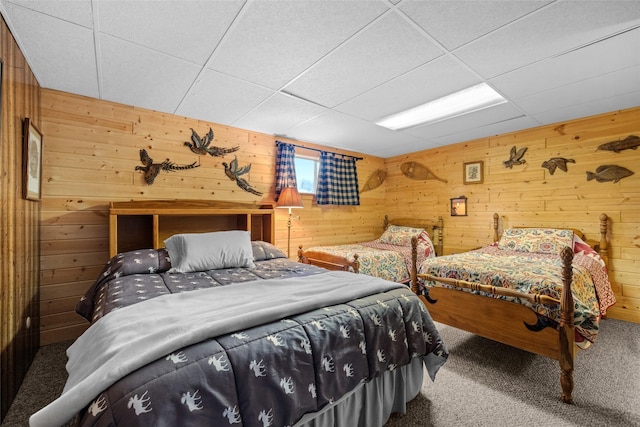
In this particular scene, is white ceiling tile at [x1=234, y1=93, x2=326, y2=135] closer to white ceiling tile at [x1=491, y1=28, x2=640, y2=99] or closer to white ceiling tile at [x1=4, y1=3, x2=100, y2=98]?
white ceiling tile at [x1=4, y1=3, x2=100, y2=98]

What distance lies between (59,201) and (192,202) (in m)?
1.09

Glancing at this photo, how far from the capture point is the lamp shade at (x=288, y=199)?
364cm

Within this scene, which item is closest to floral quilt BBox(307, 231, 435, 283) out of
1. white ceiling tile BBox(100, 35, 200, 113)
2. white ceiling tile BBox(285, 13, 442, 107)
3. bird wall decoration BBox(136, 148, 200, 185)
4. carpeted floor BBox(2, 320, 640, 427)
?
carpeted floor BBox(2, 320, 640, 427)

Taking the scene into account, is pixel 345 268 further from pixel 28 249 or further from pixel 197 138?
pixel 28 249

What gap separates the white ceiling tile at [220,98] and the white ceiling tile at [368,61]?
1.18 feet

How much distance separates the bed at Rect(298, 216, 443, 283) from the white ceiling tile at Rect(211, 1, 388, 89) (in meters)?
1.86

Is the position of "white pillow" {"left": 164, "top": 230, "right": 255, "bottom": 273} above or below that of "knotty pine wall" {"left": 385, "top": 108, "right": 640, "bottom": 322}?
below

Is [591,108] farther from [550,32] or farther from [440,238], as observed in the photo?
[440,238]

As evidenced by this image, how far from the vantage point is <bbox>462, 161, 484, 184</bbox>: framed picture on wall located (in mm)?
4070

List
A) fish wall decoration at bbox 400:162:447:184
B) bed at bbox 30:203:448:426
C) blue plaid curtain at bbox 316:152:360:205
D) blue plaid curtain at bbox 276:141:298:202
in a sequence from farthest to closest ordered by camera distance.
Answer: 1. fish wall decoration at bbox 400:162:447:184
2. blue plaid curtain at bbox 316:152:360:205
3. blue plaid curtain at bbox 276:141:298:202
4. bed at bbox 30:203:448:426

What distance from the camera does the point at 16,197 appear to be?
6.04 ft

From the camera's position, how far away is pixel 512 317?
2037mm

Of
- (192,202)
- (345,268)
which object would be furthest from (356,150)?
(192,202)

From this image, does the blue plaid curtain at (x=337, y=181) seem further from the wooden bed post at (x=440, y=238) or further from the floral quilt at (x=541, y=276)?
the floral quilt at (x=541, y=276)
